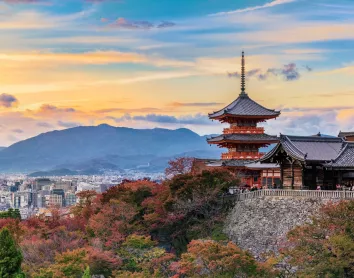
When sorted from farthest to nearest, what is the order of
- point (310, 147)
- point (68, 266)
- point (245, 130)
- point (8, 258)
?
1. point (245, 130)
2. point (310, 147)
3. point (68, 266)
4. point (8, 258)

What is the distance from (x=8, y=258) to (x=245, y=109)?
2451cm

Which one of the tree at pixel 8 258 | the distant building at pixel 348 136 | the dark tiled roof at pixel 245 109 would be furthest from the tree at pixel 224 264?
the dark tiled roof at pixel 245 109

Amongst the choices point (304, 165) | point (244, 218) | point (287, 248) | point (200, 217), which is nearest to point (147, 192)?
point (200, 217)

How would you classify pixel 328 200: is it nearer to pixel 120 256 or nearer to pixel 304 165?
pixel 304 165

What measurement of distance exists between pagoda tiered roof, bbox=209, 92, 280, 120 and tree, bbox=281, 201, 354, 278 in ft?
61.8

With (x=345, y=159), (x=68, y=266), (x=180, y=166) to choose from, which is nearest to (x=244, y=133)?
(x=180, y=166)

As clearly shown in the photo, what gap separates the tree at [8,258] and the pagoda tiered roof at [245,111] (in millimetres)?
22271

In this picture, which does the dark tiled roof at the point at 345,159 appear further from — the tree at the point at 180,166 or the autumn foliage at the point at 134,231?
the tree at the point at 180,166

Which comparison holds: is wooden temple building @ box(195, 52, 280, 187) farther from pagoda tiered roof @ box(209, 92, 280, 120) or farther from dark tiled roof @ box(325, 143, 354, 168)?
dark tiled roof @ box(325, 143, 354, 168)

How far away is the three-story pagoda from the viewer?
45406mm

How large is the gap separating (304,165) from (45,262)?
44.9 ft

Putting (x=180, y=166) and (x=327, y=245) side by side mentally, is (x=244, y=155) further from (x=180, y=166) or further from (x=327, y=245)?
(x=327, y=245)

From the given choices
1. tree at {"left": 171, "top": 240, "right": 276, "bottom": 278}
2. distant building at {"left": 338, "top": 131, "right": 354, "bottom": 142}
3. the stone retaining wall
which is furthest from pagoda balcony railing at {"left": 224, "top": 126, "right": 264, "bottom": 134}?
tree at {"left": 171, "top": 240, "right": 276, "bottom": 278}

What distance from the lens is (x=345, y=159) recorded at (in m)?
33.1
